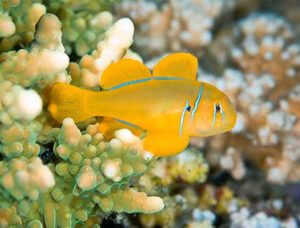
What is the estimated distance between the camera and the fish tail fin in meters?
1.76

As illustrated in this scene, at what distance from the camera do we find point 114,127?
1.87m

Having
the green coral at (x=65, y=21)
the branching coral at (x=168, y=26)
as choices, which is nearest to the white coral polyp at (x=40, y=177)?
the green coral at (x=65, y=21)

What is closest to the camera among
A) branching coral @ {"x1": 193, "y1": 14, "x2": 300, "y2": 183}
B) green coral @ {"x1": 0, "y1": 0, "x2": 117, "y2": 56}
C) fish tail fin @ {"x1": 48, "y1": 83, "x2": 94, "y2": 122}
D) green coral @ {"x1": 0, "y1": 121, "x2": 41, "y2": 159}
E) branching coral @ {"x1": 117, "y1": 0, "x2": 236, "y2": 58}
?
green coral @ {"x1": 0, "y1": 121, "x2": 41, "y2": 159}

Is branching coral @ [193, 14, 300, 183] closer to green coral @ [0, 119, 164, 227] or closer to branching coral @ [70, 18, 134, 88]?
branching coral @ [70, 18, 134, 88]

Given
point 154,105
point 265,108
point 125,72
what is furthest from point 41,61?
point 265,108

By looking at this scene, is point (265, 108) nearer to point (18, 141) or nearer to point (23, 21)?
point (23, 21)

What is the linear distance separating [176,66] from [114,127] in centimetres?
38

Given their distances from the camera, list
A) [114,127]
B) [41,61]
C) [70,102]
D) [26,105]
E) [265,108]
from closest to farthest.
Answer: [26,105]
[41,61]
[70,102]
[114,127]
[265,108]

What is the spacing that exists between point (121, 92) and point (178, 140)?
1.01 feet

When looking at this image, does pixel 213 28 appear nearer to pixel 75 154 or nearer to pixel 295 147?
pixel 295 147

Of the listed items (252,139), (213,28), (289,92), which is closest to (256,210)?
(252,139)

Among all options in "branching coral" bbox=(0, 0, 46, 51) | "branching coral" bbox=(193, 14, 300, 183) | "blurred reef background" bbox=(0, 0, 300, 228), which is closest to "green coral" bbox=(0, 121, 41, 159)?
"blurred reef background" bbox=(0, 0, 300, 228)

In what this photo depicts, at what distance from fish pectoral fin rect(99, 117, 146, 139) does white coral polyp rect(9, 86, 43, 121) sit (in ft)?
1.64

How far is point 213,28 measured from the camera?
4184 millimetres
